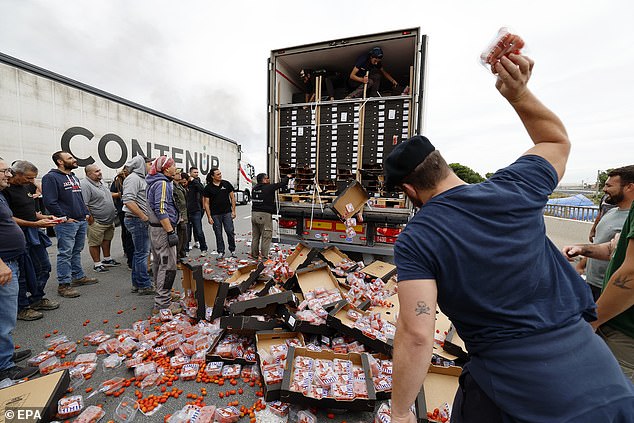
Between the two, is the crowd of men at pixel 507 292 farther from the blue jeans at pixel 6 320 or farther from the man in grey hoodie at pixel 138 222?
the man in grey hoodie at pixel 138 222

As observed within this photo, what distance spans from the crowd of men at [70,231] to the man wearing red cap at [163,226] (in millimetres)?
12

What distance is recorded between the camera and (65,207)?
160 inches

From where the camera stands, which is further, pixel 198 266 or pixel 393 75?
pixel 393 75

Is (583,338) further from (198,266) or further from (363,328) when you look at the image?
(198,266)

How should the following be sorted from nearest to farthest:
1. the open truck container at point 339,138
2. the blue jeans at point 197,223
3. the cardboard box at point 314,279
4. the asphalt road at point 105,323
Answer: the asphalt road at point 105,323, the cardboard box at point 314,279, the open truck container at point 339,138, the blue jeans at point 197,223

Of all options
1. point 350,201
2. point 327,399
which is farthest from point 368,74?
point 327,399

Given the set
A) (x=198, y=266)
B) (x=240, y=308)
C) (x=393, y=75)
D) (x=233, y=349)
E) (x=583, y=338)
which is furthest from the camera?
(x=393, y=75)

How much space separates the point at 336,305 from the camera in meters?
2.98

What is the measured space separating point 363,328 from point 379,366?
0.37 metres

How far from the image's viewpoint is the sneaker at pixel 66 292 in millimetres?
4045

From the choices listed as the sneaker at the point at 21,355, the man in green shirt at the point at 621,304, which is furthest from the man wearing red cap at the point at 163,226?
the man in green shirt at the point at 621,304

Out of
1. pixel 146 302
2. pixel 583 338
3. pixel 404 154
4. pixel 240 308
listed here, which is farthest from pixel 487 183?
pixel 146 302

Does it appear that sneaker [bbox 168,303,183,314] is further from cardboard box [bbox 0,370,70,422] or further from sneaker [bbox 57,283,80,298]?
sneaker [bbox 57,283,80,298]

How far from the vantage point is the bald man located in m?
4.78
